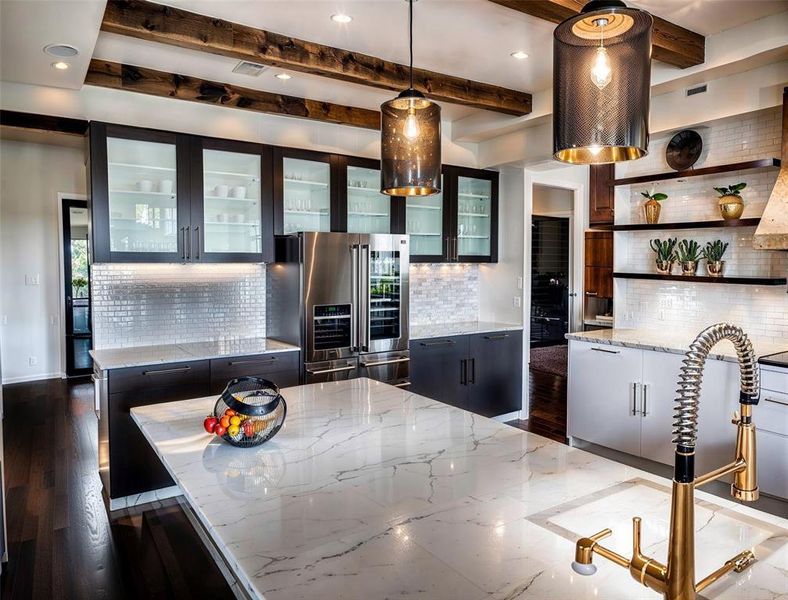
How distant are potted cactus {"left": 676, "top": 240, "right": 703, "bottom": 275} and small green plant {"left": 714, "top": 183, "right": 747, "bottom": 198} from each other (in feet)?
1.28

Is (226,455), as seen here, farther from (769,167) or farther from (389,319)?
(769,167)

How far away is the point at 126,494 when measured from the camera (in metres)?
3.31

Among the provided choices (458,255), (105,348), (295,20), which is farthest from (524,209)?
(105,348)

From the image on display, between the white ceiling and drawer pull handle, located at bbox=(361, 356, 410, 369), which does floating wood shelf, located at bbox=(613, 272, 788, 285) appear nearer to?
the white ceiling

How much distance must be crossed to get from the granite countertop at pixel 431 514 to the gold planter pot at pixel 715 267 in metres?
2.59

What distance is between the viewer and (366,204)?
15.2ft

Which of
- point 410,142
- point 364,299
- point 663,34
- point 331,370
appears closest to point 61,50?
point 410,142

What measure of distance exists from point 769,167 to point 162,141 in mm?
3914

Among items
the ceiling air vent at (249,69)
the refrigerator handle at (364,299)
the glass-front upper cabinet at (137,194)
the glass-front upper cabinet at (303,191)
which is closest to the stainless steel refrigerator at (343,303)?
the refrigerator handle at (364,299)

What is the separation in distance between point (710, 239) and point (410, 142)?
9.43ft

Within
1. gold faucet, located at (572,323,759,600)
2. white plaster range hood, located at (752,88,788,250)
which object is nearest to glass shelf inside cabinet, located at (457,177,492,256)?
white plaster range hood, located at (752,88,788,250)

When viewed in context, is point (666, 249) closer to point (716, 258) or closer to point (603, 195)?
point (716, 258)

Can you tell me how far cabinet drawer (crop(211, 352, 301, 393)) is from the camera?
3578 mm

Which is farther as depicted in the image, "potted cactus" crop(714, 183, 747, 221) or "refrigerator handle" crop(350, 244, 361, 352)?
"refrigerator handle" crop(350, 244, 361, 352)
